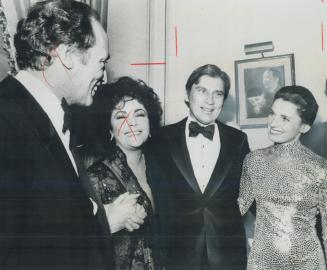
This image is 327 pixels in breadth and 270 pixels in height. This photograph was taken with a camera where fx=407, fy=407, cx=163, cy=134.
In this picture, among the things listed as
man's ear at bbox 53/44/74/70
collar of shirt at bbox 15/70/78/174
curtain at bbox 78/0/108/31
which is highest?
curtain at bbox 78/0/108/31

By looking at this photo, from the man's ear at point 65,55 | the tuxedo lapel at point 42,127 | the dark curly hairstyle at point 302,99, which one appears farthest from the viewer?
the dark curly hairstyle at point 302,99

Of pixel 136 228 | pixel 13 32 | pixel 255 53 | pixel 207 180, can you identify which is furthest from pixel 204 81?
pixel 13 32

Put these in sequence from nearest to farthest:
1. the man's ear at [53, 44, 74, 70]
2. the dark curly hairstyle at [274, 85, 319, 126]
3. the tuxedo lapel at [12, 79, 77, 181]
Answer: the tuxedo lapel at [12, 79, 77, 181] < the man's ear at [53, 44, 74, 70] < the dark curly hairstyle at [274, 85, 319, 126]

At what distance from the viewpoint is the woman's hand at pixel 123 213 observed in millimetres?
1332

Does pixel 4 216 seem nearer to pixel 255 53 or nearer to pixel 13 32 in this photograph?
pixel 13 32

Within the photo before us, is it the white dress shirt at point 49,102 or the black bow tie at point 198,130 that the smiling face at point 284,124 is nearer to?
the black bow tie at point 198,130

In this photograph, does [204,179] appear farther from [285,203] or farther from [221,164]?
[285,203]

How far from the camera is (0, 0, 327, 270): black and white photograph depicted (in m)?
1.26

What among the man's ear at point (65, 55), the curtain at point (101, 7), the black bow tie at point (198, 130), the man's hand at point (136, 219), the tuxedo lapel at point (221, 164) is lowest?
the man's hand at point (136, 219)

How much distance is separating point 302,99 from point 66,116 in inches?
32.0

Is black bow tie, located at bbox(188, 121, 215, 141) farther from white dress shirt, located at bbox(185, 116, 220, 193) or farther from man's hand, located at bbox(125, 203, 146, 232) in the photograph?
man's hand, located at bbox(125, 203, 146, 232)

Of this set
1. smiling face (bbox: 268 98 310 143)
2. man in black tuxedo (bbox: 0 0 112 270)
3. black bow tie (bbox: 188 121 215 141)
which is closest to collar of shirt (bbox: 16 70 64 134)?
man in black tuxedo (bbox: 0 0 112 270)

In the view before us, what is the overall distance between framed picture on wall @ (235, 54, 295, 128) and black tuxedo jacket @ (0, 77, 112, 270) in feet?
2.05

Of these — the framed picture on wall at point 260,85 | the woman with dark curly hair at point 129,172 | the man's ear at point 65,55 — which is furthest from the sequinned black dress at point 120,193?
the framed picture on wall at point 260,85
